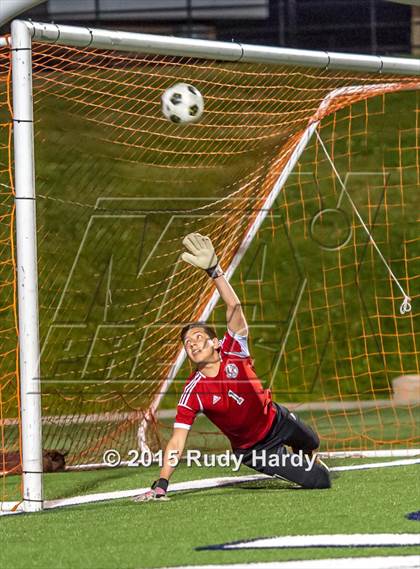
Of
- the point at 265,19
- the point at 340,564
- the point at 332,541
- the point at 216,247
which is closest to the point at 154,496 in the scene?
the point at 332,541

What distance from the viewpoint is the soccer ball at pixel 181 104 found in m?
7.98

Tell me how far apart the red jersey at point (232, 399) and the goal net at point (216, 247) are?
3.97 ft

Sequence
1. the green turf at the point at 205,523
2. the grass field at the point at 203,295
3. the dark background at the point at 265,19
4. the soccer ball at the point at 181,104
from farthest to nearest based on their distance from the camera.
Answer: the dark background at the point at 265,19
the soccer ball at the point at 181,104
the grass field at the point at 203,295
the green turf at the point at 205,523

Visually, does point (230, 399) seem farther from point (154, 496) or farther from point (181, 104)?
point (181, 104)

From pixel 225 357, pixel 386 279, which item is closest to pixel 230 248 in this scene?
pixel 225 357

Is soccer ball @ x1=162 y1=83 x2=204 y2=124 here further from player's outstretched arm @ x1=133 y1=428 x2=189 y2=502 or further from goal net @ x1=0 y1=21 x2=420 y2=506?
player's outstretched arm @ x1=133 y1=428 x2=189 y2=502

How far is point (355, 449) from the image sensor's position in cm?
956

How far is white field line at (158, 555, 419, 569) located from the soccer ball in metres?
3.38

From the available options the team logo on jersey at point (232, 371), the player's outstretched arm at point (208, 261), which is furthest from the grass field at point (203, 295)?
the player's outstretched arm at point (208, 261)

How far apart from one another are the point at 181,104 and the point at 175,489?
2302mm

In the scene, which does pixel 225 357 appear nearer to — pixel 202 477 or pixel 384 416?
pixel 202 477

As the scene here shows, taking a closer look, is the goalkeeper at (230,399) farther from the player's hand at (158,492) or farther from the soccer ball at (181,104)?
the soccer ball at (181,104)

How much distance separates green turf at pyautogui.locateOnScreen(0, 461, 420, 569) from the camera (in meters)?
5.60

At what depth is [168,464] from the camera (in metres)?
6.97
